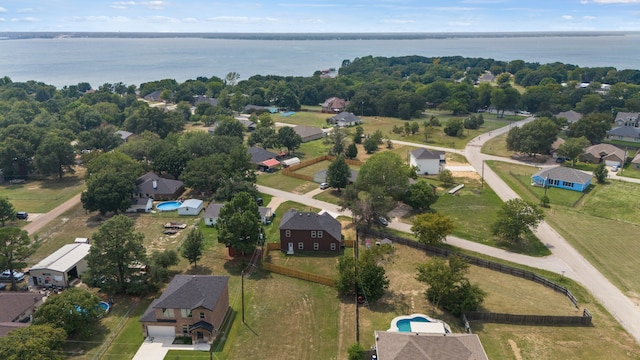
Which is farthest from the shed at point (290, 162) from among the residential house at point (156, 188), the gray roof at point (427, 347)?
the gray roof at point (427, 347)

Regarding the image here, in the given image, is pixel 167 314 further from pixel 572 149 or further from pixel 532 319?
pixel 572 149

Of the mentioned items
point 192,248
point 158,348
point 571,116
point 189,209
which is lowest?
point 158,348

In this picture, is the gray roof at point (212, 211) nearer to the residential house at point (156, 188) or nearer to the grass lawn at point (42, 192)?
the residential house at point (156, 188)

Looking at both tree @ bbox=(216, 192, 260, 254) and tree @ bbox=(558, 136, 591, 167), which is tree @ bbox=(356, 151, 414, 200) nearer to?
tree @ bbox=(216, 192, 260, 254)

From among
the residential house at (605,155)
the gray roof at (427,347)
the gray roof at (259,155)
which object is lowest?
the gray roof at (427,347)

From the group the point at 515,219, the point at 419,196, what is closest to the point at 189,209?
the point at 419,196

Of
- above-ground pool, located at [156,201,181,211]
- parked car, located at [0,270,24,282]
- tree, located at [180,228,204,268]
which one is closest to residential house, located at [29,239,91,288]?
parked car, located at [0,270,24,282]

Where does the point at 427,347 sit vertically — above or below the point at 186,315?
above

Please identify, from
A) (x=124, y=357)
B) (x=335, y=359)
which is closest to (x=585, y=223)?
(x=335, y=359)
